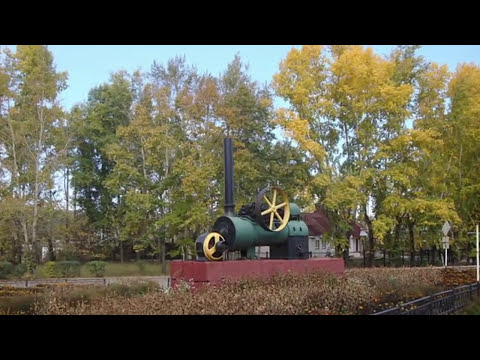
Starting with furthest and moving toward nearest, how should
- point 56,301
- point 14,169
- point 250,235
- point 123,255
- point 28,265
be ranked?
point 123,255
point 14,169
point 28,265
point 250,235
point 56,301

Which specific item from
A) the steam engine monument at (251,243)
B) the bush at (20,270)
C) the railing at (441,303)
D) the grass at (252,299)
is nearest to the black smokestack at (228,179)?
the steam engine monument at (251,243)

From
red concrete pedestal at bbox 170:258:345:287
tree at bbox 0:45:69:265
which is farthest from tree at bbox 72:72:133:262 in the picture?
red concrete pedestal at bbox 170:258:345:287

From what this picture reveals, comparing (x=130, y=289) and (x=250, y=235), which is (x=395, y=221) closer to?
(x=250, y=235)

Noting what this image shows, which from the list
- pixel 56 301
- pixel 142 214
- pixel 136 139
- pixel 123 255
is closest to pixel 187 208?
pixel 142 214

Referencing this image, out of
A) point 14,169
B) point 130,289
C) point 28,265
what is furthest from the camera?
point 14,169

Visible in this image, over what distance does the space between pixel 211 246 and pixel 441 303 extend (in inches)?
244

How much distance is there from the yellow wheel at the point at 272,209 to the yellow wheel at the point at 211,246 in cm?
122

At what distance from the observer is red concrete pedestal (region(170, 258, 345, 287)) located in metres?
13.1

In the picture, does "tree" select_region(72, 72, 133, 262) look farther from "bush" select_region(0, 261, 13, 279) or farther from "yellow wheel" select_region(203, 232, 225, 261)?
"yellow wheel" select_region(203, 232, 225, 261)

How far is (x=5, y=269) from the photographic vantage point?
2402 centimetres

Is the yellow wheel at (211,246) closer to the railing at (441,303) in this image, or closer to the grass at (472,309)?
the railing at (441,303)

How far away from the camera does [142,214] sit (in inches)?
1065

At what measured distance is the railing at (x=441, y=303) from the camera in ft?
26.7

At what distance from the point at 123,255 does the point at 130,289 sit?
20914mm
